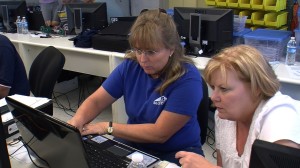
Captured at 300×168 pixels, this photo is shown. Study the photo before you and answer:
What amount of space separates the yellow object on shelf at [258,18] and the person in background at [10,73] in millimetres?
2441

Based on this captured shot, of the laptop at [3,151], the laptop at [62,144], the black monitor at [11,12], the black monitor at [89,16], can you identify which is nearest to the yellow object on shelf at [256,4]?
the black monitor at [89,16]

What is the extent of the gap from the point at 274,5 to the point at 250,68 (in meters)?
2.63

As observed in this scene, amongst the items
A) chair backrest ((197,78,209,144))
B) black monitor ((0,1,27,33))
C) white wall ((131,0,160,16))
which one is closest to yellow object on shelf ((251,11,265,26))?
white wall ((131,0,160,16))

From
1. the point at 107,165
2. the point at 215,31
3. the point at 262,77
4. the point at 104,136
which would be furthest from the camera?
the point at 215,31

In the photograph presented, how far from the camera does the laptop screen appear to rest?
0.83 metres

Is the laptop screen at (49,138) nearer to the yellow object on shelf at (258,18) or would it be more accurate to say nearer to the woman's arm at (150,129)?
the woman's arm at (150,129)

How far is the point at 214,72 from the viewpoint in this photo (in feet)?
3.22

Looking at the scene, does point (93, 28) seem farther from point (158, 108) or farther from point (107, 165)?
point (107, 165)

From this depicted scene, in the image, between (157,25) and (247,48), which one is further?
(157,25)

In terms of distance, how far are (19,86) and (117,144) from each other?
110 cm

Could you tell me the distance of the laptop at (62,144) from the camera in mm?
830

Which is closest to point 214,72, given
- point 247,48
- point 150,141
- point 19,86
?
point 247,48

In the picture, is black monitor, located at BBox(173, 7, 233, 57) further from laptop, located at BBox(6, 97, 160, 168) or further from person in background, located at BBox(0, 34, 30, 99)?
laptop, located at BBox(6, 97, 160, 168)

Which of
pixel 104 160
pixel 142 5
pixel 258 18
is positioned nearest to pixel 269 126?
pixel 104 160
